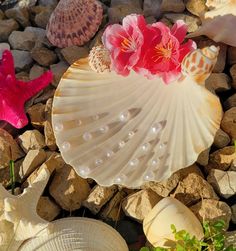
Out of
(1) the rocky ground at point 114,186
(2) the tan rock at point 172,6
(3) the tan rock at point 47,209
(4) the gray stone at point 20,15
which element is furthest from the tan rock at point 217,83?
(4) the gray stone at point 20,15

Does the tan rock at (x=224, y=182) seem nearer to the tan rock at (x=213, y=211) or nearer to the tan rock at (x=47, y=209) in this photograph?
the tan rock at (x=213, y=211)

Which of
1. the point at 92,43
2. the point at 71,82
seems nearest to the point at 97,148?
the point at 71,82

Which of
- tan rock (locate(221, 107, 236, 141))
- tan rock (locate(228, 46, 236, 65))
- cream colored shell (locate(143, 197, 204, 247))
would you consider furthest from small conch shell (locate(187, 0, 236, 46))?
cream colored shell (locate(143, 197, 204, 247))

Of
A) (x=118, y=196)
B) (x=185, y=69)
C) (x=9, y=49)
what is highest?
(x=185, y=69)

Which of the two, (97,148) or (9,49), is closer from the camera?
(97,148)

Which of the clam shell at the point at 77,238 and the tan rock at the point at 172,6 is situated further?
the tan rock at the point at 172,6

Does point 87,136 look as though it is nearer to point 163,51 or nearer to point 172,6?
point 163,51

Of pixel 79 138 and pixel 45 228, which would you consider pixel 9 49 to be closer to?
pixel 79 138
